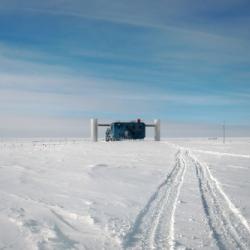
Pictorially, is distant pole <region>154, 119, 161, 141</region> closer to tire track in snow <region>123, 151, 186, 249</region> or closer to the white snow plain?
the white snow plain

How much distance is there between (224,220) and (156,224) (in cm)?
125

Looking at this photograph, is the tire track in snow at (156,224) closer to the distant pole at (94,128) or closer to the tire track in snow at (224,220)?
the tire track in snow at (224,220)

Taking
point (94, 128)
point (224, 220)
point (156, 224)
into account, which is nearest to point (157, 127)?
point (94, 128)

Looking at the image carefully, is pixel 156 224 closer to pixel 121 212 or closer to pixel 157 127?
pixel 121 212

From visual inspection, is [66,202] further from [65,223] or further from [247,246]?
[247,246]

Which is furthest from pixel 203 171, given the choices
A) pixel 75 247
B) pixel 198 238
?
pixel 75 247

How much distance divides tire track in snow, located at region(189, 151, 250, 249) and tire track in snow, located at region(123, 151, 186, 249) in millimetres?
633

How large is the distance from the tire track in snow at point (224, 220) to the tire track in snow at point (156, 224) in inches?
24.9

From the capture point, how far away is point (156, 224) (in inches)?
241

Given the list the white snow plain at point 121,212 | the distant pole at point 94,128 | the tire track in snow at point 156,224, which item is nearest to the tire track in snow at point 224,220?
the white snow plain at point 121,212

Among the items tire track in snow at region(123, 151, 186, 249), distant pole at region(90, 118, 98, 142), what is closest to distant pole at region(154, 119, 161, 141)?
distant pole at region(90, 118, 98, 142)

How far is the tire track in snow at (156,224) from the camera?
5.18 m

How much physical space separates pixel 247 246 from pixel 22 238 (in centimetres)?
296

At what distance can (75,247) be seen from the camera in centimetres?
506
